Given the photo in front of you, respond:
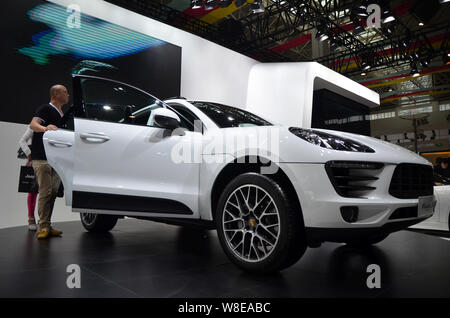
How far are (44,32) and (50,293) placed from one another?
4452 millimetres

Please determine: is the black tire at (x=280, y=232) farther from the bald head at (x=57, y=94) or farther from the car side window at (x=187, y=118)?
the bald head at (x=57, y=94)

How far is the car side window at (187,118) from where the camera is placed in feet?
9.03

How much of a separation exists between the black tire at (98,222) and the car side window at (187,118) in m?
1.86

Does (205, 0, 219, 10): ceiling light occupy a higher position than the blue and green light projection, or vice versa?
(205, 0, 219, 10): ceiling light

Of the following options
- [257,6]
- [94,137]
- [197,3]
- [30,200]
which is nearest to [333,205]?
[94,137]

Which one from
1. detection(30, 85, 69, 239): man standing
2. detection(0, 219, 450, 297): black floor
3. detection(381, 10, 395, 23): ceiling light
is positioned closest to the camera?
detection(0, 219, 450, 297): black floor

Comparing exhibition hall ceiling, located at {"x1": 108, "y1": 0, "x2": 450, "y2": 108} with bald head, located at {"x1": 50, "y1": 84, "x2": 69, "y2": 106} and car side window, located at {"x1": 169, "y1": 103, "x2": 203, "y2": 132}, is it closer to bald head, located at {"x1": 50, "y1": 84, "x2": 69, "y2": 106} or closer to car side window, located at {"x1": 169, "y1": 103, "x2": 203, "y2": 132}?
bald head, located at {"x1": 50, "y1": 84, "x2": 69, "y2": 106}

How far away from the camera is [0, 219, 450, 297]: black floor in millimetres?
1947

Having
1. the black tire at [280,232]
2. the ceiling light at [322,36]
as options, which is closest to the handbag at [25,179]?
the black tire at [280,232]

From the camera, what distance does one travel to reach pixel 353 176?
2.04m

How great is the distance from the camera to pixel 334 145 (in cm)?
217

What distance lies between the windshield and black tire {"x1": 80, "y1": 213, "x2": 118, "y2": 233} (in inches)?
79.1

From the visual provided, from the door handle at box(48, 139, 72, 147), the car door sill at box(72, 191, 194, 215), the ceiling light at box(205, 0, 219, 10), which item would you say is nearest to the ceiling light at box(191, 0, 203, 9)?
the ceiling light at box(205, 0, 219, 10)

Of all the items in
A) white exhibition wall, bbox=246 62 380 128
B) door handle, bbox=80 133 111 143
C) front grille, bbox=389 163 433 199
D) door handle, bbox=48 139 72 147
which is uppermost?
white exhibition wall, bbox=246 62 380 128
